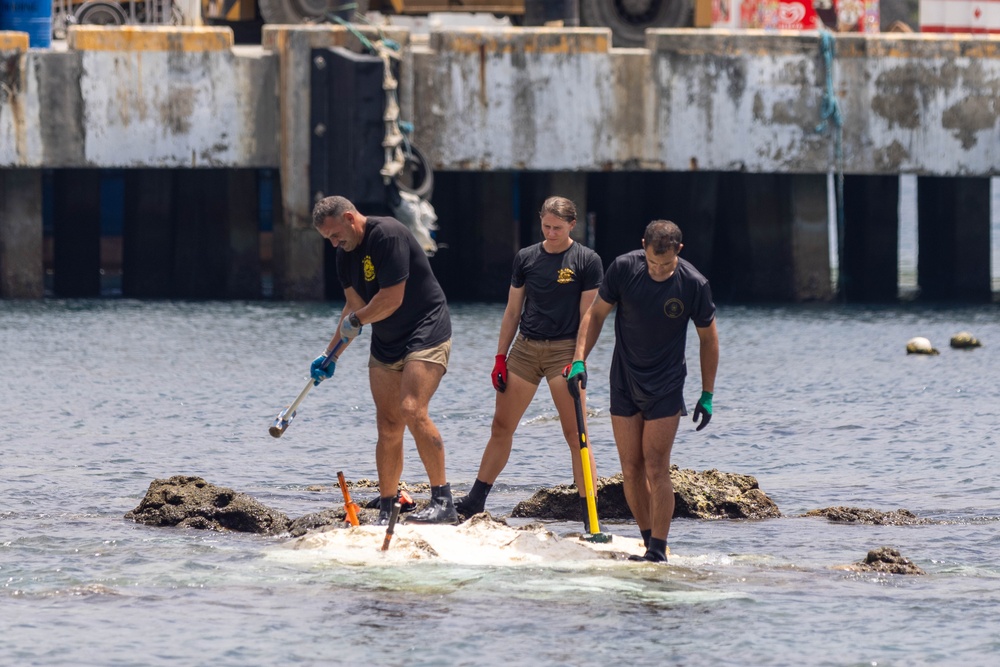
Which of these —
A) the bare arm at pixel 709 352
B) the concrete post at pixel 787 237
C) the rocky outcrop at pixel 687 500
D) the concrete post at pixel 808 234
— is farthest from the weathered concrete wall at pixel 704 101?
the bare arm at pixel 709 352

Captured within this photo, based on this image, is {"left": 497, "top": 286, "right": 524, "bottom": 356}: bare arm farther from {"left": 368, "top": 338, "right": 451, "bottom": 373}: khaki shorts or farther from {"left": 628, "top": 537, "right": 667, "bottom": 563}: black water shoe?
{"left": 628, "top": 537, "right": 667, "bottom": 563}: black water shoe

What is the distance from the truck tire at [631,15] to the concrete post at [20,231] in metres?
8.99

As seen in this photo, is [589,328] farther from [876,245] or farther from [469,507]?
[876,245]

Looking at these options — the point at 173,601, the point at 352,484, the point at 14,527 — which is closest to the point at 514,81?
the point at 352,484

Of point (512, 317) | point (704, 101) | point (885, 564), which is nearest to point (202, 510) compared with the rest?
point (512, 317)

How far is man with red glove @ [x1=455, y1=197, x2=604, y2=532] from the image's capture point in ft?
31.6

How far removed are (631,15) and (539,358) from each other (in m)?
19.9

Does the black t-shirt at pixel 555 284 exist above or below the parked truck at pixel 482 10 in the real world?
below

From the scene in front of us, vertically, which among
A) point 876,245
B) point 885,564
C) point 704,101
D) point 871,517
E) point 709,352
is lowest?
point 871,517

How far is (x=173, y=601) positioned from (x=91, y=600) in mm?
392

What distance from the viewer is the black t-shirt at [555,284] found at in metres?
9.66

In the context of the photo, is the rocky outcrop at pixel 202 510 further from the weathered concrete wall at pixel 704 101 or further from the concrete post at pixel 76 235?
the concrete post at pixel 76 235

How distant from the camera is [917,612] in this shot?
8648 mm

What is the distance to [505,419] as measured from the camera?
9922 mm
